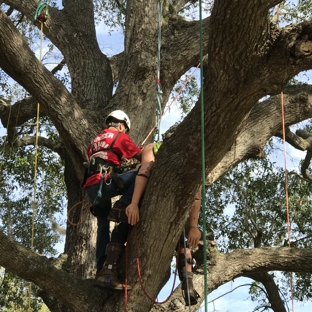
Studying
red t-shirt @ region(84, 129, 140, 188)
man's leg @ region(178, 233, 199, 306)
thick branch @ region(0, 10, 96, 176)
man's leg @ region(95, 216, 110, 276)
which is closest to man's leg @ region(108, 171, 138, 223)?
red t-shirt @ region(84, 129, 140, 188)

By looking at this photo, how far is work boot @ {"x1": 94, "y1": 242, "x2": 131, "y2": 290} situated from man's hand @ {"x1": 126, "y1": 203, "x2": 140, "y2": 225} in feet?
0.93

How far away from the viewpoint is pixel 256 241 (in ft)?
26.1

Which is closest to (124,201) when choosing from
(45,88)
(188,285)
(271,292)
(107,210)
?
(107,210)

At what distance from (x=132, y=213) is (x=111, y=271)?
489 millimetres

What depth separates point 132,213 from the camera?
4.04 m

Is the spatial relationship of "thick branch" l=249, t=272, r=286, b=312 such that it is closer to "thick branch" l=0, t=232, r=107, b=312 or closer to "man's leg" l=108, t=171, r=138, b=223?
"thick branch" l=0, t=232, r=107, b=312

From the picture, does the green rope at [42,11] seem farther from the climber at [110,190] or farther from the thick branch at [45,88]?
the climber at [110,190]

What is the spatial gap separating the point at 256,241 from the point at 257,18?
16.9ft

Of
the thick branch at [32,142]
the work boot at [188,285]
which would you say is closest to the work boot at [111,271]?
the work boot at [188,285]

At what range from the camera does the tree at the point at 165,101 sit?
3373 millimetres

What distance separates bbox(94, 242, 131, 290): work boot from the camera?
13.6 ft

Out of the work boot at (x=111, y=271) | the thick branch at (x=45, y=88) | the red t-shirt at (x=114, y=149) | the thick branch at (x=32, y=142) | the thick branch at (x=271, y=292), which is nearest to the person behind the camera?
the work boot at (x=111, y=271)

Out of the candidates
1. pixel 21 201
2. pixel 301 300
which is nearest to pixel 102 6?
pixel 21 201

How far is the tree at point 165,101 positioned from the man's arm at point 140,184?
0.25 feet
